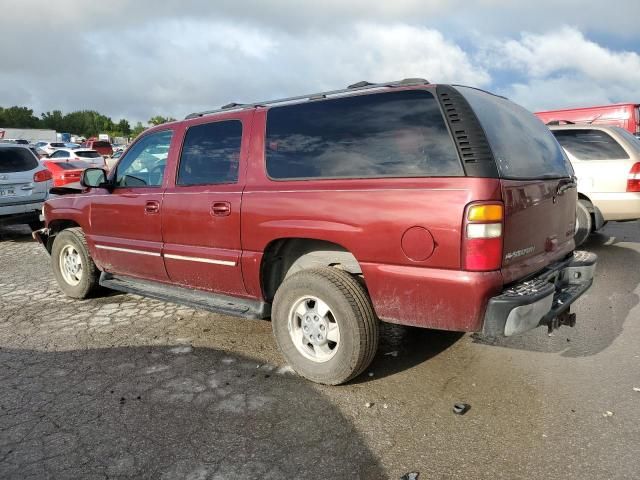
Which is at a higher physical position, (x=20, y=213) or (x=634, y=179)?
(x=634, y=179)

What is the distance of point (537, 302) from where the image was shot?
9.09 feet

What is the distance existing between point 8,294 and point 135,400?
3.47m

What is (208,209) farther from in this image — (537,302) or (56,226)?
(56,226)

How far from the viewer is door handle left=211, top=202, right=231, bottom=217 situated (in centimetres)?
369

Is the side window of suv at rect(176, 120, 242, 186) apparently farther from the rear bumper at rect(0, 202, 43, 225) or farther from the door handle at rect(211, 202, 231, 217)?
the rear bumper at rect(0, 202, 43, 225)

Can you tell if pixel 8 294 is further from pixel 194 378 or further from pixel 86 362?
pixel 194 378

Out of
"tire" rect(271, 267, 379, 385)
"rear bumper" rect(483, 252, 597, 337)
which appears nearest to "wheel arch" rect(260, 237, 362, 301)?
"tire" rect(271, 267, 379, 385)

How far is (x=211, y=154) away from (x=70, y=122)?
14188 cm

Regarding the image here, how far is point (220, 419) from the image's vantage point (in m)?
2.92

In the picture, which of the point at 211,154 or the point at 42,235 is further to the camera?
the point at 42,235

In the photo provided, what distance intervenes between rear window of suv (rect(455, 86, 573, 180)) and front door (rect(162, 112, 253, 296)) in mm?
1723

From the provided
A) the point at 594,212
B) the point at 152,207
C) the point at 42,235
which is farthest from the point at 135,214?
the point at 594,212

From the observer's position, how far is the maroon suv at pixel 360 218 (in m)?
2.72

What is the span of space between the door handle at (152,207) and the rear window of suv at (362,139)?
1.24 metres
